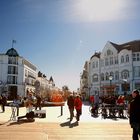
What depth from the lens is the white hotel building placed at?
6131 centimetres

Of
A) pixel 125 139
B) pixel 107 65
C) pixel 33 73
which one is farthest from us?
pixel 33 73

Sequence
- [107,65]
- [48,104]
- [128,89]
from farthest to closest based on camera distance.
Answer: [107,65] → [128,89] → [48,104]

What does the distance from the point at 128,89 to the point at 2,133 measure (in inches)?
2043

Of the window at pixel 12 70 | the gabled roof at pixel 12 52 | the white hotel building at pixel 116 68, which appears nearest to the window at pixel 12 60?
the gabled roof at pixel 12 52

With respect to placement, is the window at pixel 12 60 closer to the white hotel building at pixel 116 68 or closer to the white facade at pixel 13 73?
the white facade at pixel 13 73

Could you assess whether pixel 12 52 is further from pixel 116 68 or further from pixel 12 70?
pixel 116 68

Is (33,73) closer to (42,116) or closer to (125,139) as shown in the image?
(42,116)

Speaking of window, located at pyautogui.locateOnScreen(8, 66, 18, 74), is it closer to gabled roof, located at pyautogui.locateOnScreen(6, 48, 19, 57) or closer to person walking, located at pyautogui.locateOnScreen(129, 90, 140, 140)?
gabled roof, located at pyautogui.locateOnScreen(6, 48, 19, 57)

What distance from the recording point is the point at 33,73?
11025cm

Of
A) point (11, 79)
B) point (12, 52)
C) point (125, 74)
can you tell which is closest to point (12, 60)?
point (12, 52)

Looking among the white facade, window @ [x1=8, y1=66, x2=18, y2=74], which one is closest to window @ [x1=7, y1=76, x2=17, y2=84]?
the white facade

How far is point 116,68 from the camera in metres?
64.6

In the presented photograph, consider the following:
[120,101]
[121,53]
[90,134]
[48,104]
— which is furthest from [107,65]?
[90,134]

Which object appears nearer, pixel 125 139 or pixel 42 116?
pixel 125 139
